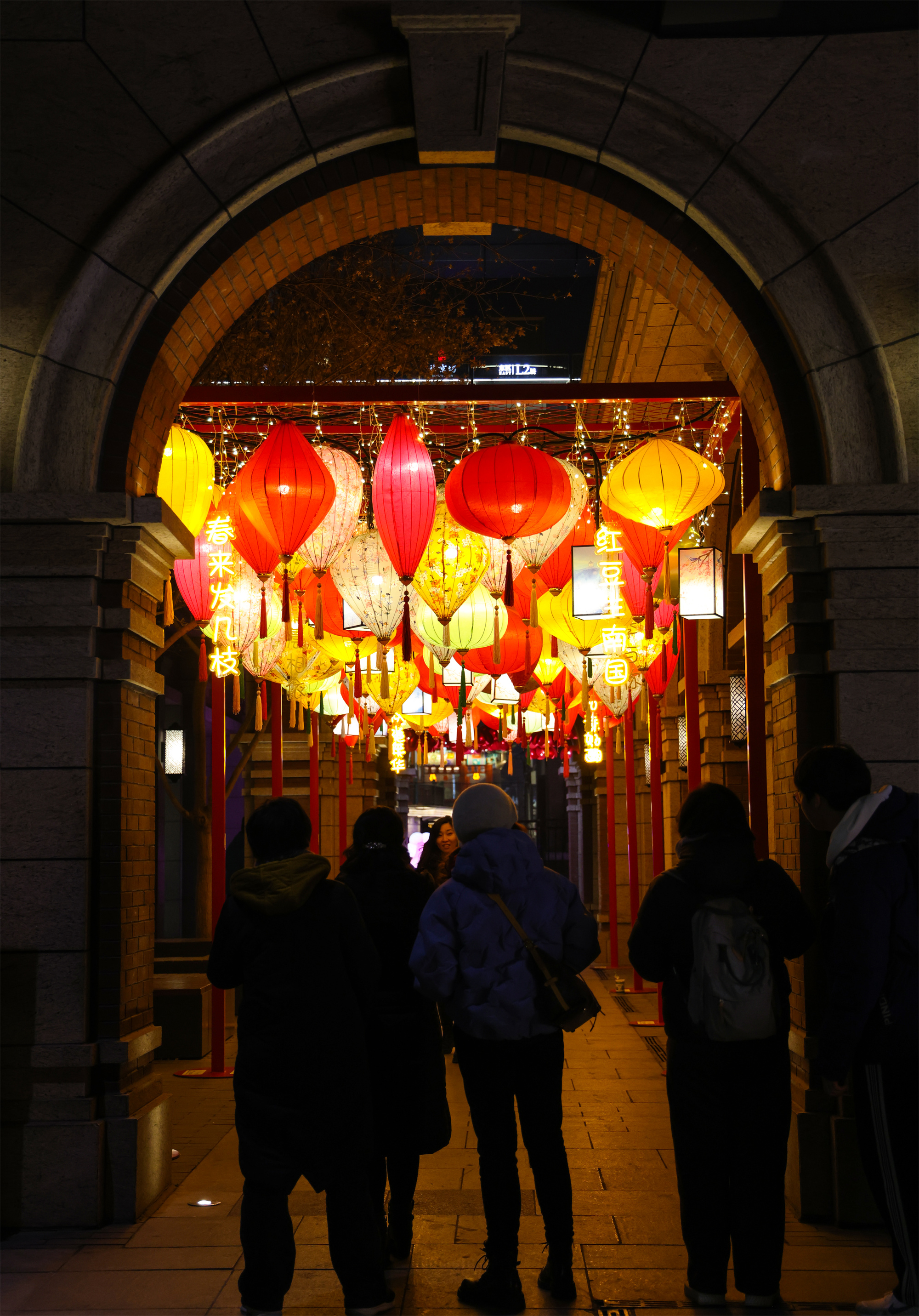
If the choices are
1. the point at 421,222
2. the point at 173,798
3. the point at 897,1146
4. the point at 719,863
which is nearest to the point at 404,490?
the point at 421,222

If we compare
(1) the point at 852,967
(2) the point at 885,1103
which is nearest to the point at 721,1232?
(2) the point at 885,1103

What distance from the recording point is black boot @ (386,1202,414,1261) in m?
4.52

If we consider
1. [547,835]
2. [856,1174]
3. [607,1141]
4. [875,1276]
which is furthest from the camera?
[547,835]

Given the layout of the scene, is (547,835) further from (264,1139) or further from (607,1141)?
(264,1139)

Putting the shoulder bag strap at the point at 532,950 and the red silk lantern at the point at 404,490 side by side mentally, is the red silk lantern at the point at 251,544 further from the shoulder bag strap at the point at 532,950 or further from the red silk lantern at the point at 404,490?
the shoulder bag strap at the point at 532,950

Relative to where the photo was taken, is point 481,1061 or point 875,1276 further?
point 875,1276

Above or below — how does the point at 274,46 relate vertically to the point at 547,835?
above

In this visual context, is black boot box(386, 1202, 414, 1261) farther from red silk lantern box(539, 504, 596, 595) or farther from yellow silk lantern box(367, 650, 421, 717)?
yellow silk lantern box(367, 650, 421, 717)

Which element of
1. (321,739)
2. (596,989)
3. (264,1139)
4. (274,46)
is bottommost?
(596,989)

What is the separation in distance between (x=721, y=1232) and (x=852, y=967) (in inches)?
46.9

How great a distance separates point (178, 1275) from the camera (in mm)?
4410

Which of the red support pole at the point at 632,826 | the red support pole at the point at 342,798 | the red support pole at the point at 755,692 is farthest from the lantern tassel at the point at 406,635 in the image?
the red support pole at the point at 342,798

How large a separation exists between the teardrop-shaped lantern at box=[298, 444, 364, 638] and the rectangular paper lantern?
257cm

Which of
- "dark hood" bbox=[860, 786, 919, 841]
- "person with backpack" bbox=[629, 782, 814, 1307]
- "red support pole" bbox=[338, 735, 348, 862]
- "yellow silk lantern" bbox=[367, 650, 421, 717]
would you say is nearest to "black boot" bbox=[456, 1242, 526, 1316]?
"person with backpack" bbox=[629, 782, 814, 1307]
